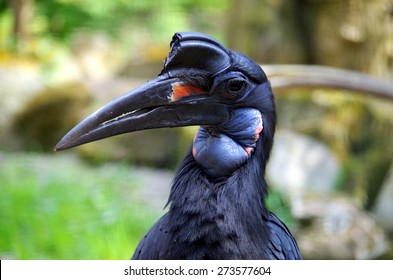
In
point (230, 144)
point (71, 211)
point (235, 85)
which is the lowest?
point (71, 211)

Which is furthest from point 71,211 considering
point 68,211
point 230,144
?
point 230,144

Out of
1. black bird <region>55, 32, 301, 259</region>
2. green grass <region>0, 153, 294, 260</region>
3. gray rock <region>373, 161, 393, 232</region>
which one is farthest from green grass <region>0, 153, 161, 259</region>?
black bird <region>55, 32, 301, 259</region>

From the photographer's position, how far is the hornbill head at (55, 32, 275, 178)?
1.47 metres

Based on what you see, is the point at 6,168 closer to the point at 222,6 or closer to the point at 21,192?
the point at 21,192

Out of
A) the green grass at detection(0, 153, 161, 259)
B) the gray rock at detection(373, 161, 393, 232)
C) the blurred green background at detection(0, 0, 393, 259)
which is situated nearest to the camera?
the green grass at detection(0, 153, 161, 259)

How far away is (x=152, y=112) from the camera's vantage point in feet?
4.91

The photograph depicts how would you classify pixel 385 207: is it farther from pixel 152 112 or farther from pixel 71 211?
pixel 152 112

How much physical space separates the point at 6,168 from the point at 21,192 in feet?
1.64

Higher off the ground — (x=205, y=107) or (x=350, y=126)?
(x=205, y=107)

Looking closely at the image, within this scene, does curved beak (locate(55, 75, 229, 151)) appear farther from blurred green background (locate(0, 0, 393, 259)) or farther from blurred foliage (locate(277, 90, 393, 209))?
blurred foliage (locate(277, 90, 393, 209))

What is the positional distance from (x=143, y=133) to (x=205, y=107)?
113 inches

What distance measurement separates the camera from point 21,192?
10.8ft

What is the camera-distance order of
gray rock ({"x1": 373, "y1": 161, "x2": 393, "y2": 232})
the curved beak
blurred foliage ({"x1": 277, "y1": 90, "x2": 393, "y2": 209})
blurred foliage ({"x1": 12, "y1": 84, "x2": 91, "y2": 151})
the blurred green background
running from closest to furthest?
1. the curved beak
2. the blurred green background
3. gray rock ({"x1": 373, "y1": 161, "x2": 393, "y2": 232})
4. blurred foliage ({"x1": 277, "y1": 90, "x2": 393, "y2": 209})
5. blurred foliage ({"x1": 12, "y1": 84, "x2": 91, "y2": 151})
